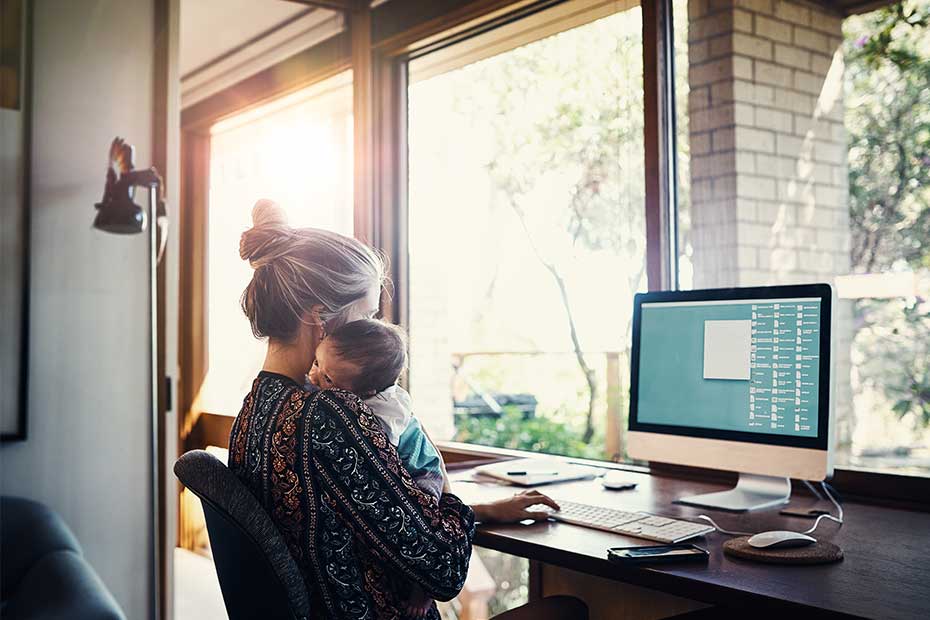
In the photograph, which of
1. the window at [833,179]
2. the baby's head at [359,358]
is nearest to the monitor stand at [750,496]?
the window at [833,179]

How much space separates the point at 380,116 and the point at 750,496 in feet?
7.10

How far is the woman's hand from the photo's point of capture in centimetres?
174

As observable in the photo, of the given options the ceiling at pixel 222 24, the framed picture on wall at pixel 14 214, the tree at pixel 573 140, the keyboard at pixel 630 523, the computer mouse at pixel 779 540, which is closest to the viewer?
the computer mouse at pixel 779 540

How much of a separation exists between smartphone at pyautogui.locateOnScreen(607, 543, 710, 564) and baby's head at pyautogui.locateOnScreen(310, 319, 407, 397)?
0.49 m

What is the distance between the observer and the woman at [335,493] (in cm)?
134

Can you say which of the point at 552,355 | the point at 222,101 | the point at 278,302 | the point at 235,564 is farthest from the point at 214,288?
the point at 235,564

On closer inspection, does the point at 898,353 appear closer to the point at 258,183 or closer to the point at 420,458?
the point at 420,458

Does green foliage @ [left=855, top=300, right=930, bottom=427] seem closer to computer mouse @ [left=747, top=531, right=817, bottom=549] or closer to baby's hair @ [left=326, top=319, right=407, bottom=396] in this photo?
computer mouse @ [left=747, top=531, right=817, bottom=549]

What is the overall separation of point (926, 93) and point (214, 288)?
7.82ft

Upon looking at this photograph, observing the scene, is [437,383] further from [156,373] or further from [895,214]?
[895,214]

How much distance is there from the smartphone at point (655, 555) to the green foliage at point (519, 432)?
82.5 inches

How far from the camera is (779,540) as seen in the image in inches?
57.3

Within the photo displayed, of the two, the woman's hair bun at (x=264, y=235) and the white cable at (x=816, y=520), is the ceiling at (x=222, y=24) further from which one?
the white cable at (x=816, y=520)

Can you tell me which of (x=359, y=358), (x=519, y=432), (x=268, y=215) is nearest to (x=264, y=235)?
(x=268, y=215)
